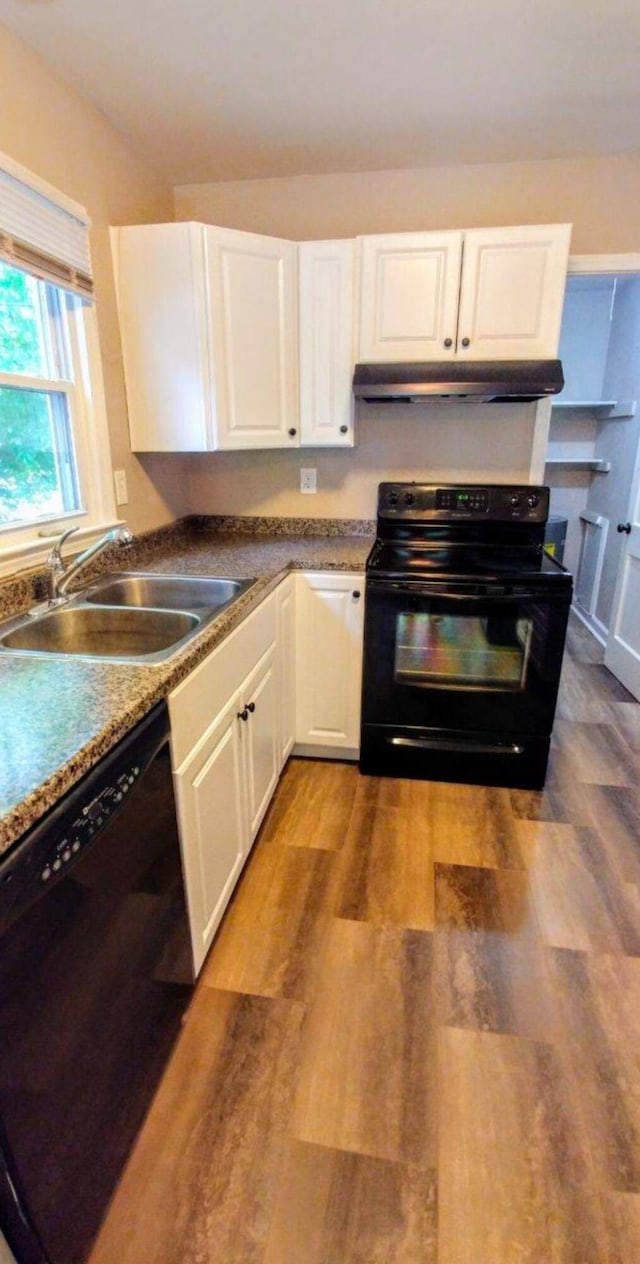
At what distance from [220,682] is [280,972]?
2.56ft

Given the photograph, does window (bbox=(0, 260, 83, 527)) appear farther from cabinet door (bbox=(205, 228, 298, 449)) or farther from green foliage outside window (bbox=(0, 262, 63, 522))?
cabinet door (bbox=(205, 228, 298, 449))

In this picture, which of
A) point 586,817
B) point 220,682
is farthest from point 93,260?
point 586,817

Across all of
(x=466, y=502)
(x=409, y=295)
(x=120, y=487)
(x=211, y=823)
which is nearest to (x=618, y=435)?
(x=466, y=502)

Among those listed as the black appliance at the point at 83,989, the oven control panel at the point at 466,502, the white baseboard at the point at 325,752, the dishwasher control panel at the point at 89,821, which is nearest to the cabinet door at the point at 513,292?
the oven control panel at the point at 466,502

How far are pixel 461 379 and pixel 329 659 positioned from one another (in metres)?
1.13

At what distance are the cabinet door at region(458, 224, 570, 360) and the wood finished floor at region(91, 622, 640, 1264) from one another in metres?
1.72

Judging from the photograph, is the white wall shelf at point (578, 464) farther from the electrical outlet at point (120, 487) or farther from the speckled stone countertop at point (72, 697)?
the electrical outlet at point (120, 487)

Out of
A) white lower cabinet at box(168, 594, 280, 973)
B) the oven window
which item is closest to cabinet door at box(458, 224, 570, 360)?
the oven window

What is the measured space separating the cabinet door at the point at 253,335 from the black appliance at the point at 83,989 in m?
1.48

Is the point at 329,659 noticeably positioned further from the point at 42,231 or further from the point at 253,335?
the point at 42,231

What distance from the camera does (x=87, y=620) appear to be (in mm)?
1582

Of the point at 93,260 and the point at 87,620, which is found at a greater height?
the point at 93,260

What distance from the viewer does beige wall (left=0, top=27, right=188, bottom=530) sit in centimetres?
155

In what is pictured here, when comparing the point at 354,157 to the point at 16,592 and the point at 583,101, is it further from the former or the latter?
the point at 16,592
